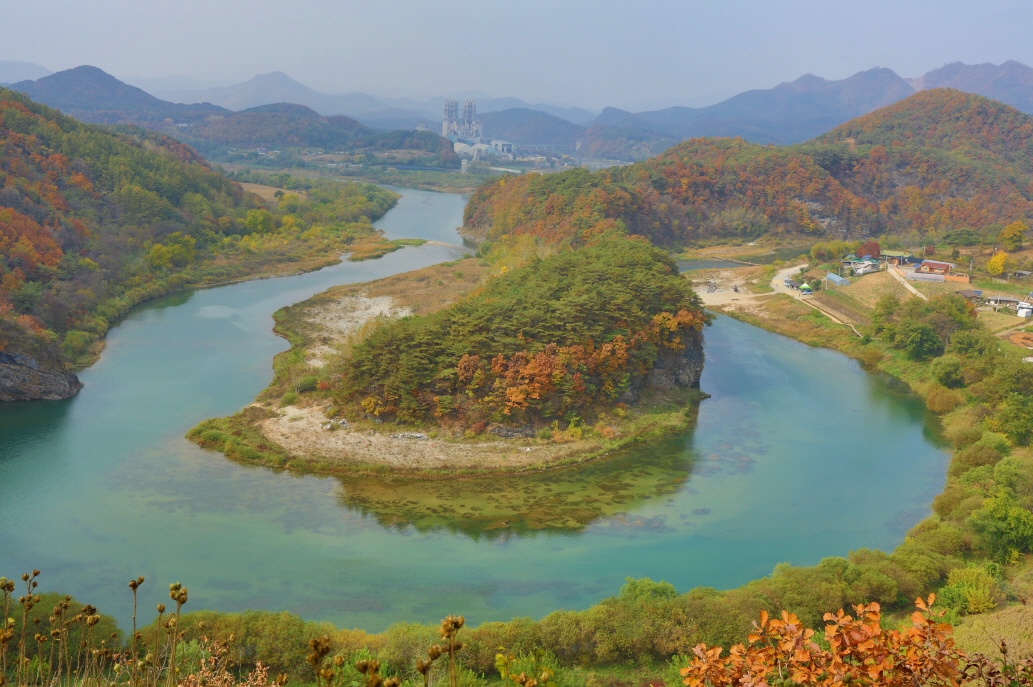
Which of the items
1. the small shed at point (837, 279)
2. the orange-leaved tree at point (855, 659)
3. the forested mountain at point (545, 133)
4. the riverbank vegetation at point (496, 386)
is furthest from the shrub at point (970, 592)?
the forested mountain at point (545, 133)

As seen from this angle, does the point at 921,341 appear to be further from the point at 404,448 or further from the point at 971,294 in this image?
the point at 404,448

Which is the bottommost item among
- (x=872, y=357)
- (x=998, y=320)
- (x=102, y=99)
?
(x=872, y=357)

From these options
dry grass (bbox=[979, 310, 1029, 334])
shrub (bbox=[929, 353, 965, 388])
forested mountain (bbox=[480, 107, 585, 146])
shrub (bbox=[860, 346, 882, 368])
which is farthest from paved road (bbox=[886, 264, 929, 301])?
forested mountain (bbox=[480, 107, 585, 146])

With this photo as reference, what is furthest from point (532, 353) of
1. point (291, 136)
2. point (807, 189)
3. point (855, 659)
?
point (291, 136)

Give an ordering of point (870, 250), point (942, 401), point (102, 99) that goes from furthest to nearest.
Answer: point (102, 99), point (870, 250), point (942, 401)

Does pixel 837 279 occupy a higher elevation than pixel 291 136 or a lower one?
lower

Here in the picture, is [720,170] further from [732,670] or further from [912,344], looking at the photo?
[732,670]

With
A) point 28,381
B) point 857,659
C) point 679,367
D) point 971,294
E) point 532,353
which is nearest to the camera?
point 857,659

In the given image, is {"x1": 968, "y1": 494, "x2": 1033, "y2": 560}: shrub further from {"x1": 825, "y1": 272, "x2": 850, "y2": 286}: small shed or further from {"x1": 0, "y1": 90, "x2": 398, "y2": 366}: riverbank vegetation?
{"x1": 825, "y1": 272, "x2": 850, "y2": 286}: small shed
